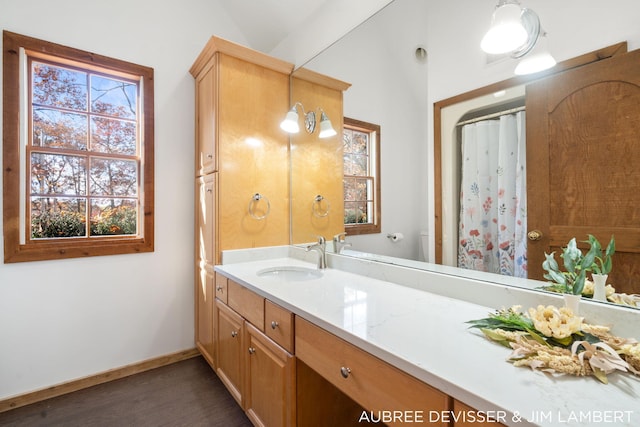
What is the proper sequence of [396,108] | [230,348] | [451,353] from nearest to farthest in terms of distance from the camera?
1. [451,353]
2. [396,108]
3. [230,348]

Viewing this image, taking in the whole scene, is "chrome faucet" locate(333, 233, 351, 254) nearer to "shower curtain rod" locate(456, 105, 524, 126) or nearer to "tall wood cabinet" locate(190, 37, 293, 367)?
"tall wood cabinet" locate(190, 37, 293, 367)

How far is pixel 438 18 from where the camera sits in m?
1.32

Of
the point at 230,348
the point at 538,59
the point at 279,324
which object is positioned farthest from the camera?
the point at 230,348

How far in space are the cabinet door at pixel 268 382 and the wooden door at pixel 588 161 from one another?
3.41 ft

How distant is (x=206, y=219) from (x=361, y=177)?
1158mm

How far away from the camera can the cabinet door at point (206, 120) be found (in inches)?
78.2

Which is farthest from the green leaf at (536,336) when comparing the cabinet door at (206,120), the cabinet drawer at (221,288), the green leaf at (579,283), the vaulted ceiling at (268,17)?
the vaulted ceiling at (268,17)

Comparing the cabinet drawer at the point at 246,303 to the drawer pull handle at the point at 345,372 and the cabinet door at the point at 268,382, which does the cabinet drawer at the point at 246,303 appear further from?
the drawer pull handle at the point at 345,372

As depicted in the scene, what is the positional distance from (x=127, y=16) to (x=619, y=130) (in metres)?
2.87

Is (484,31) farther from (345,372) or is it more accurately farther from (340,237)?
(345,372)

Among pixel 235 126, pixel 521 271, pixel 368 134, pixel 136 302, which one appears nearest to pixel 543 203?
pixel 521 271

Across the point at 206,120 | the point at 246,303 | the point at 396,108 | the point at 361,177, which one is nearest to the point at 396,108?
the point at 396,108

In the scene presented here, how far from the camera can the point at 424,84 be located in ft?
4.50

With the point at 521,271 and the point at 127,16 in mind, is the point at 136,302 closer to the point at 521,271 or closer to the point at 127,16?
the point at 127,16
